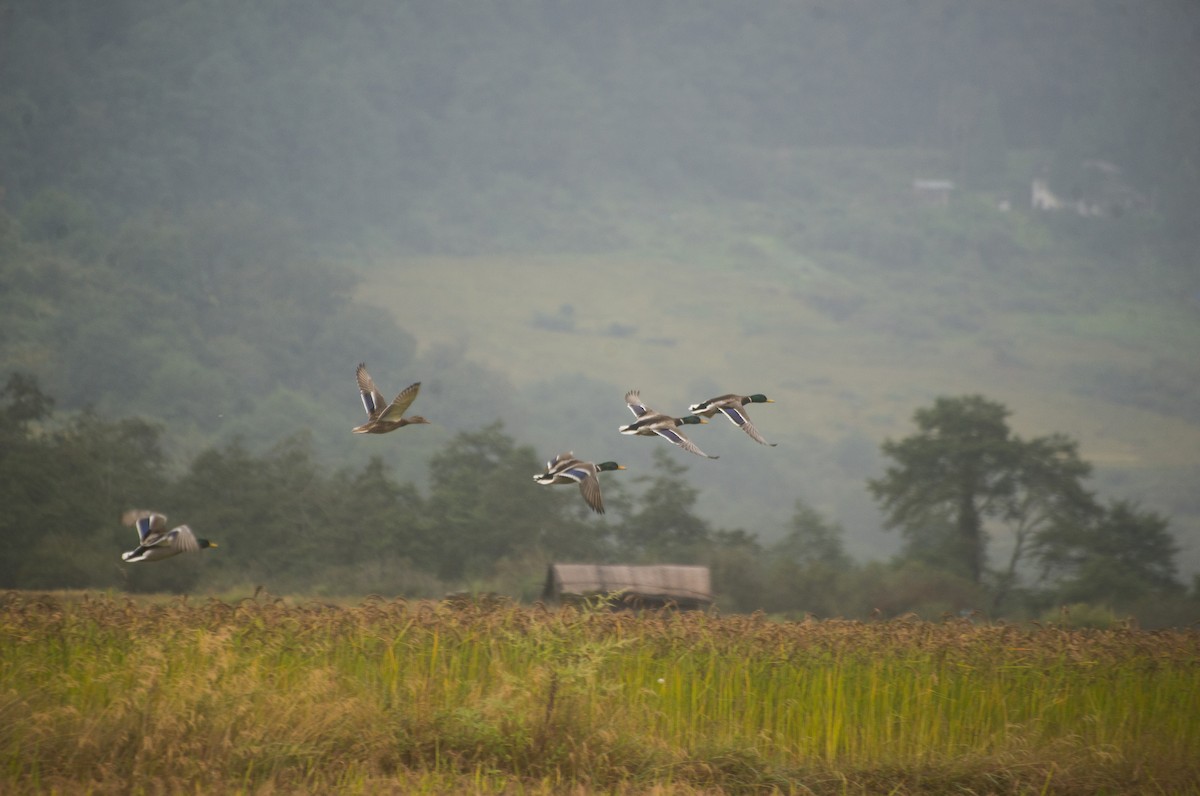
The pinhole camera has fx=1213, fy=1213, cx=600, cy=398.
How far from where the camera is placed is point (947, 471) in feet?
110

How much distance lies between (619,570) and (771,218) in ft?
531

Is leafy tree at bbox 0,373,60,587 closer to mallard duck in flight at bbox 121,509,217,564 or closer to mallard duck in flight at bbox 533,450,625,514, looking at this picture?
mallard duck in flight at bbox 121,509,217,564

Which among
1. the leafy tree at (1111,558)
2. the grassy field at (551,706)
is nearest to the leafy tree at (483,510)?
the leafy tree at (1111,558)

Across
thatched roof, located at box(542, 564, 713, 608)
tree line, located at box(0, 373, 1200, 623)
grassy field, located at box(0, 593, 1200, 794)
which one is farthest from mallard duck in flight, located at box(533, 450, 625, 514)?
tree line, located at box(0, 373, 1200, 623)

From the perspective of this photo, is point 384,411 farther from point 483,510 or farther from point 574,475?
point 483,510

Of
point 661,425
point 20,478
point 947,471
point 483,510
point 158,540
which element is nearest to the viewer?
point 158,540

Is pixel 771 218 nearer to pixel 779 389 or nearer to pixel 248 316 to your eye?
pixel 779 389

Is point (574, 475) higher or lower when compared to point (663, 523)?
lower

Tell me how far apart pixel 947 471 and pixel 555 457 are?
27.1m

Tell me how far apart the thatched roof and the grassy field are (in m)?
2.74

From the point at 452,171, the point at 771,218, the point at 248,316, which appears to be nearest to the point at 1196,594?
the point at 248,316

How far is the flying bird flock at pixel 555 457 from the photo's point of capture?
26.0ft

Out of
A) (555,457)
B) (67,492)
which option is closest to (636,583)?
(555,457)

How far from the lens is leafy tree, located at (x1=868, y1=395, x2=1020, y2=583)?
32969 mm
